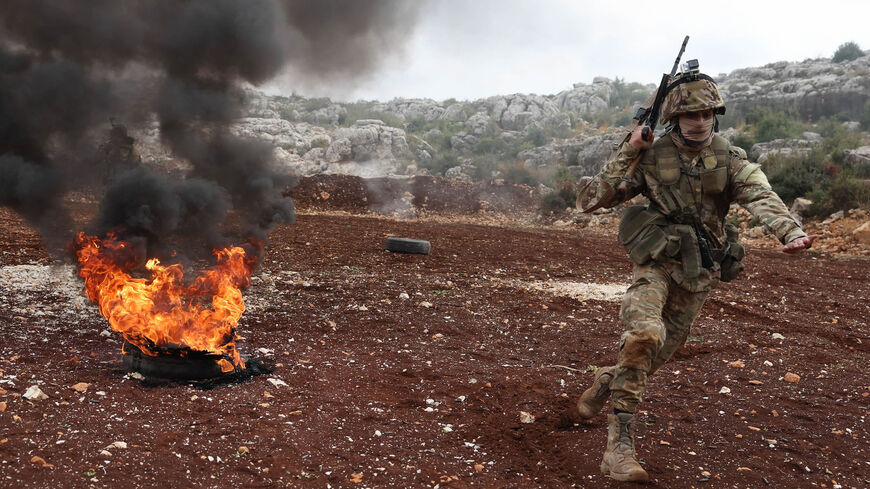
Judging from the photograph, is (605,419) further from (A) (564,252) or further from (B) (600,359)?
(A) (564,252)

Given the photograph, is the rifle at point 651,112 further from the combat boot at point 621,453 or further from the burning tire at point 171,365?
the burning tire at point 171,365

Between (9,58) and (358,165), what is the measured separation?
108 feet

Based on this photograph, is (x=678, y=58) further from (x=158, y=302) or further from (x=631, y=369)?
(x=158, y=302)

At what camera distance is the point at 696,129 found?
383 centimetres

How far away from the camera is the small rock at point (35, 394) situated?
147 inches

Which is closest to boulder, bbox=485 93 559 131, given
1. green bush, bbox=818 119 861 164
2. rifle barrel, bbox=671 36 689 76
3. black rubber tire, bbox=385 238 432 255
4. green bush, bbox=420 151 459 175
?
green bush, bbox=420 151 459 175

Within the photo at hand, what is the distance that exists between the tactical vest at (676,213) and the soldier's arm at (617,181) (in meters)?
0.11

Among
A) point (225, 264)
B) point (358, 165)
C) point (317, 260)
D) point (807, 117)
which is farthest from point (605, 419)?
point (807, 117)

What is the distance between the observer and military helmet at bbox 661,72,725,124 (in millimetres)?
3793

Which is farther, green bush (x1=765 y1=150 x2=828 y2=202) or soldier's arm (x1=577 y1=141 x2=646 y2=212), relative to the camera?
green bush (x1=765 y1=150 x2=828 y2=202)

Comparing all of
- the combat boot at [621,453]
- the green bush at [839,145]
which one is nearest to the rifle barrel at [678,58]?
the combat boot at [621,453]

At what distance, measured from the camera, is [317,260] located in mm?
10289

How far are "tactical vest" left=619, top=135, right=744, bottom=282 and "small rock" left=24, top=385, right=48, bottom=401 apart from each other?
3864 mm

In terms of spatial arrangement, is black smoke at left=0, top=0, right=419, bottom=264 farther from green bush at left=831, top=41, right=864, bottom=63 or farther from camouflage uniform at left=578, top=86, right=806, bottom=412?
green bush at left=831, top=41, right=864, bottom=63
